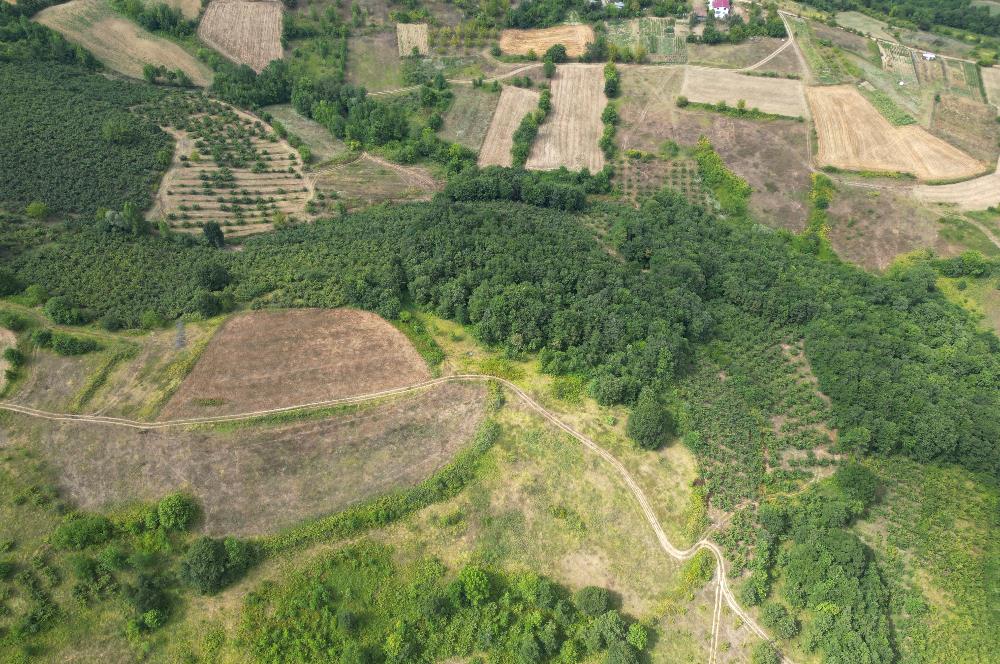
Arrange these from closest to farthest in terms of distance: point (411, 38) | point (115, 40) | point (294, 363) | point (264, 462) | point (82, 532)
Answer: point (82, 532)
point (264, 462)
point (294, 363)
point (115, 40)
point (411, 38)

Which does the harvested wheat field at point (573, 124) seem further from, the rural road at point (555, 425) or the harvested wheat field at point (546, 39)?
the rural road at point (555, 425)

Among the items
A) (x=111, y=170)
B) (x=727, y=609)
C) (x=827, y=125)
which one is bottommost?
(x=727, y=609)

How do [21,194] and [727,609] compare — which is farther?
[21,194]

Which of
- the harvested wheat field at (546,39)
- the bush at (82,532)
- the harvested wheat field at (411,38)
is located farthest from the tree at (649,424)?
the harvested wheat field at (411,38)

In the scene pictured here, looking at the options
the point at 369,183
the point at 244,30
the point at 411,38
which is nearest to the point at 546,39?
the point at 411,38

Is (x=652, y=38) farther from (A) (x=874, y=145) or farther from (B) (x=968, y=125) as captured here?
(B) (x=968, y=125)

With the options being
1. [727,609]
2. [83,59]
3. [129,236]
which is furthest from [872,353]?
[83,59]

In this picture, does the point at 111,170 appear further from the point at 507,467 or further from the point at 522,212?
the point at 507,467
